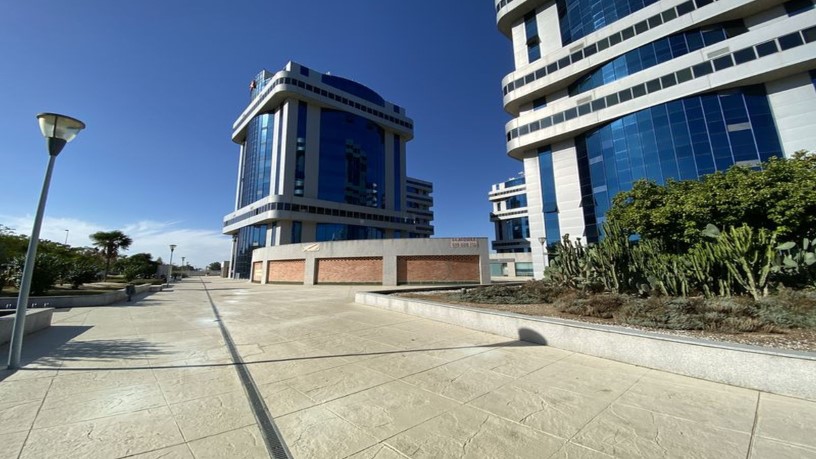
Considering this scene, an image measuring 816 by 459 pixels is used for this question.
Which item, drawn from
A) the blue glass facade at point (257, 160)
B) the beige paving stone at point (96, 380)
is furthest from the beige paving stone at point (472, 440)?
the blue glass facade at point (257, 160)

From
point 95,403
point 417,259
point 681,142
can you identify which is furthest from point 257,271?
point 681,142

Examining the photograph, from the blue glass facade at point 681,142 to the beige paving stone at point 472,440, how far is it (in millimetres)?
30989

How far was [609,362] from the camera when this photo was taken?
548 cm

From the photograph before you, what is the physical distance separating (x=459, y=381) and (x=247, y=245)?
55473mm

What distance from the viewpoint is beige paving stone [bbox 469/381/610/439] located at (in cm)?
328

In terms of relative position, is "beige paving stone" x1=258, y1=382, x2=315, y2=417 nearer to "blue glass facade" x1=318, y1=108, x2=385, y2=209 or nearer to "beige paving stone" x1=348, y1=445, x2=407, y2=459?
"beige paving stone" x1=348, y1=445, x2=407, y2=459

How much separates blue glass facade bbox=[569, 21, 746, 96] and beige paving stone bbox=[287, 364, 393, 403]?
131ft

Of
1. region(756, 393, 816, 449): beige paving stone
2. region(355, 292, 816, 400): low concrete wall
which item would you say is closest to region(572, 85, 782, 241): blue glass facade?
region(355, 292, 816, 400): low concrete wall

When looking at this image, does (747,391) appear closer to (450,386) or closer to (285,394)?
(450,386)

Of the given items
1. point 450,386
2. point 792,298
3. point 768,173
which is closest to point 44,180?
point 450,386

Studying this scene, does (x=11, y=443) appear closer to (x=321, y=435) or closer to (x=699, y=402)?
(x=321, y=435)

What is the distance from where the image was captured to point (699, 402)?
380 cm

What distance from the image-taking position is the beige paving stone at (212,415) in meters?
3.17

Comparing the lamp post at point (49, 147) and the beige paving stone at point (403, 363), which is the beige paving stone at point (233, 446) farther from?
the lamp post at point (49, 147)
